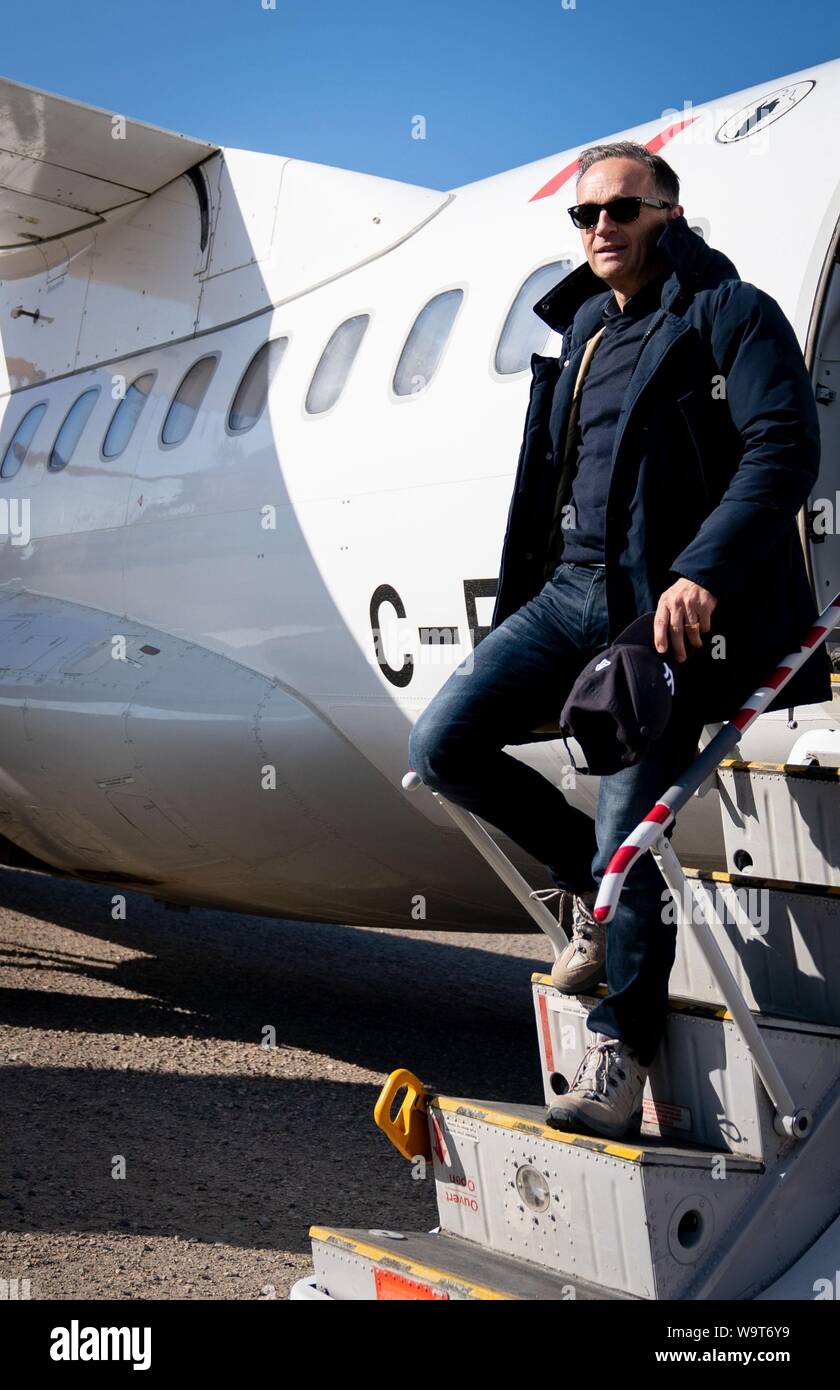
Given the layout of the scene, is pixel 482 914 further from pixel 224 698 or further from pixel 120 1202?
pixel 120 1202

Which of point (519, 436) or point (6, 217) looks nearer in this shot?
point (519, 436)

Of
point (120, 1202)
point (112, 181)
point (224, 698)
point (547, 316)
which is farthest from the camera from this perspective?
point (112, 181)

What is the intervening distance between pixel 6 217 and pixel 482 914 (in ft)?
16.2

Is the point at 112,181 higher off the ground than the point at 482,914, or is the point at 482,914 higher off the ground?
the point at 112,181

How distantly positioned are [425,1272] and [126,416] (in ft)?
17.4

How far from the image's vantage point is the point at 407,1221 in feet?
16.8

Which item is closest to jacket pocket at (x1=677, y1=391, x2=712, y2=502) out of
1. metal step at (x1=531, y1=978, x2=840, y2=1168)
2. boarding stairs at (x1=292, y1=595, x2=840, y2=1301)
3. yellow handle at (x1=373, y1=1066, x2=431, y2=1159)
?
boarding stairs at (x1=292, y1=595, x2=840, y2=1301)

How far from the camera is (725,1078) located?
10.5ft

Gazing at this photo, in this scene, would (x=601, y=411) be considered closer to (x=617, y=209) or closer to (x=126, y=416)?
(x=617, y=209)

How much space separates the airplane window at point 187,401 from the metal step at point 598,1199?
14.3ft

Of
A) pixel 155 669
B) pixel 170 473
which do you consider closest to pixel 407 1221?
pixel 155 669

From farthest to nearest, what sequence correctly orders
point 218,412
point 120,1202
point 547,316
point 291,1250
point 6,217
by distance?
point 6,217 → point 218,412 → point 120,1202 → point 291,1250 → point 547,316

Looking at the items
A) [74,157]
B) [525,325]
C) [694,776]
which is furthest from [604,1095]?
[74,157]

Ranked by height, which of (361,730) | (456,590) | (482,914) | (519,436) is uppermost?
(519,436)
